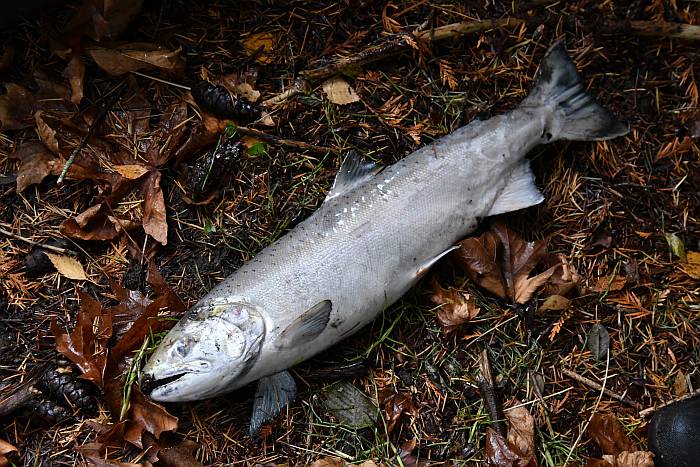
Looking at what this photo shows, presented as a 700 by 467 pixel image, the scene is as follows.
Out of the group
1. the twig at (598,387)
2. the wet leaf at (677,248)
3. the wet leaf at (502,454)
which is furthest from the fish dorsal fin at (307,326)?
the wet leaf at (677,248)

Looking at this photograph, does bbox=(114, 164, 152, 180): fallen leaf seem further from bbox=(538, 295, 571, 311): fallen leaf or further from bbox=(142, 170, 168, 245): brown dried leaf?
bbox=(538, 295, 571, 311): fallen leaf

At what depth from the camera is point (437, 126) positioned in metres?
4.39

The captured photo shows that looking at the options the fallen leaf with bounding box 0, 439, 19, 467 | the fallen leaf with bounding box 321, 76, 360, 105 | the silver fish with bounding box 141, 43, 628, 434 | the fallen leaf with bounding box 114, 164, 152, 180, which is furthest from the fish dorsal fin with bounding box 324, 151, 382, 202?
the fallen leaf with bounding box 0, 439, 19, 467

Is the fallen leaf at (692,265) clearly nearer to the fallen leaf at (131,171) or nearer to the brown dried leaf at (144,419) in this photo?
the brown dried leaf at (144,419)

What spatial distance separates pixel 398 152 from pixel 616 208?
1.49 metres

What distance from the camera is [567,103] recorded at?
430cm

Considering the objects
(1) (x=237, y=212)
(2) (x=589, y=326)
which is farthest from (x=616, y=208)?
(1) (x=237, y=212)

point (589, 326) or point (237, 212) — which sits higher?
point (237, 212)

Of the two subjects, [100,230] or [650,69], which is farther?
[650,69]

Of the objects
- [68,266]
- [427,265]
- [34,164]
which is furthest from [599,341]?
[34,164]

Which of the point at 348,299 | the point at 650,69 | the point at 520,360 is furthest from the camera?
the point at 650,69

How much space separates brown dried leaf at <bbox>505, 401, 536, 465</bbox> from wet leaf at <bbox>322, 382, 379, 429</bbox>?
0.82 m

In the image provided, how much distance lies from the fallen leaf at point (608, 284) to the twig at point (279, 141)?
1899 mm

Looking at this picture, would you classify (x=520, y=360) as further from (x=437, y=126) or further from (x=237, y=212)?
(x=237, y=212)
